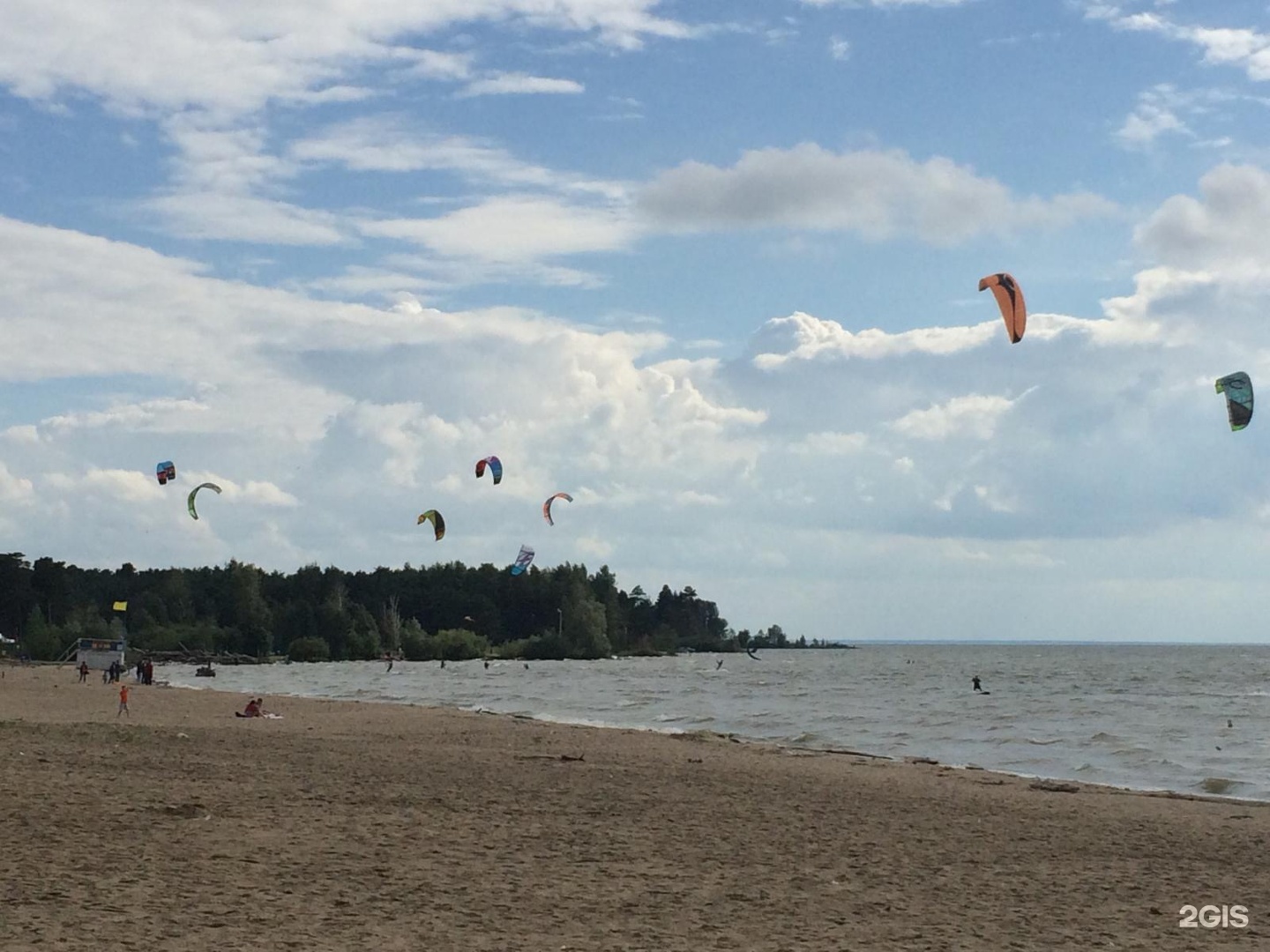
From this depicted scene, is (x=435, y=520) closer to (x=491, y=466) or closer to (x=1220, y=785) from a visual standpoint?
(x=491, y=466)

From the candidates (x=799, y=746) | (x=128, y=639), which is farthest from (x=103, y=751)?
(x=128, y=639)

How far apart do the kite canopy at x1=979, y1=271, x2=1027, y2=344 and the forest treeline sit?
82.8 metres

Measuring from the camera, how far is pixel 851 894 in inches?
379

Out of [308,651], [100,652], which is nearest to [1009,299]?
[100,652]

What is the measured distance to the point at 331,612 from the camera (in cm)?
13138

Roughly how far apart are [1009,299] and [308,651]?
111 m

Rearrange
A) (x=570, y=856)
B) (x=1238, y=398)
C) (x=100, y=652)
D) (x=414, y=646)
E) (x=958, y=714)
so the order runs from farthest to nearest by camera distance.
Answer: (x=414, y=646)
(x=100, y=652)
(x=958, y=714)
(x=1238, y=398)
(x=570, y=856)

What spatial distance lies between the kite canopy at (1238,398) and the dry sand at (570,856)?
26.0 feet

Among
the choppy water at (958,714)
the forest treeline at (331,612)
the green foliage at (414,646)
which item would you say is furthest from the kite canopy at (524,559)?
the green foliage at (414,646)

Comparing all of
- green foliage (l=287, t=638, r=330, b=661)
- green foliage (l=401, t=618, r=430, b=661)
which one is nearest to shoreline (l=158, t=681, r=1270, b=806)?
green foliage (l=287, t=638, r=330, b=661)

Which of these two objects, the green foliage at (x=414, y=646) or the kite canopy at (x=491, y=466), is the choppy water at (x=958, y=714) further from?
the green foliage at (x=414, y=646)

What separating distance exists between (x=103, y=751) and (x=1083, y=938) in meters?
12.5

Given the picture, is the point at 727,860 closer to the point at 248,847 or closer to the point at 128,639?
the point at 248,847

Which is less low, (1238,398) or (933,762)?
(1238,398)
